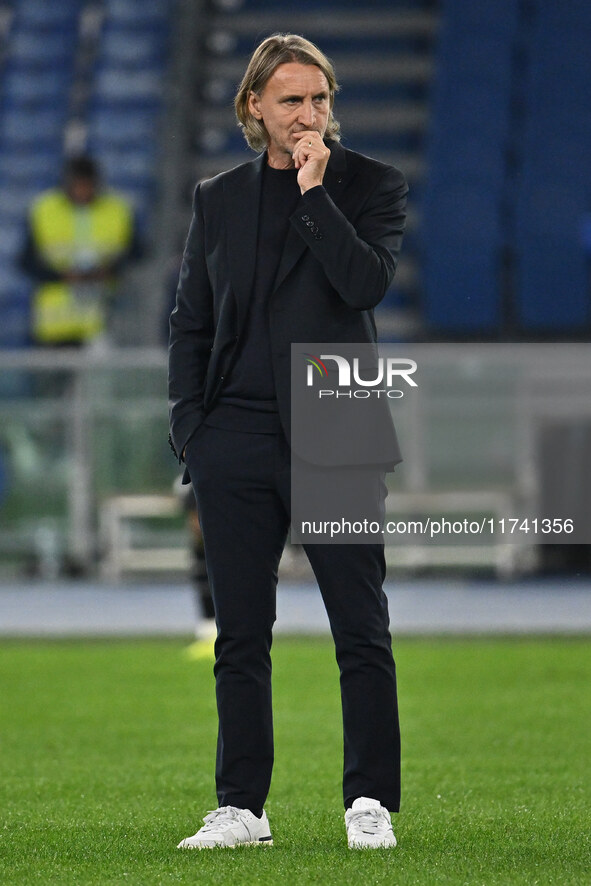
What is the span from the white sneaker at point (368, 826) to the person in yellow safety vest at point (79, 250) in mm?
8895

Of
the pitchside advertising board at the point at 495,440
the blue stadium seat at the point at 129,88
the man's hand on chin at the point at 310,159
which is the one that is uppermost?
the blue stadium seat at the point at 129,88

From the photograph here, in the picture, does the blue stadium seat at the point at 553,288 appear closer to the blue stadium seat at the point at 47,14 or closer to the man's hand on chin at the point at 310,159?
the blue stadium seat at the point at 47,14

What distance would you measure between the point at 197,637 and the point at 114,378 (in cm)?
382

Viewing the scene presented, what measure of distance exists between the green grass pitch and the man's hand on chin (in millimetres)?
1228

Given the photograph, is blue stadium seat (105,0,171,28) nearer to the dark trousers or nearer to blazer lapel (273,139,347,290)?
blazer lapel (273,139,347,290)

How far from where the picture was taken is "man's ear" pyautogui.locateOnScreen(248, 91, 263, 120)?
10.0ft

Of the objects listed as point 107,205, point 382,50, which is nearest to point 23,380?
point 107,205

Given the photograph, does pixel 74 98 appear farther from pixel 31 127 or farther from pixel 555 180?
pixel 555 180

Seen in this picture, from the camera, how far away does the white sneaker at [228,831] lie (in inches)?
118

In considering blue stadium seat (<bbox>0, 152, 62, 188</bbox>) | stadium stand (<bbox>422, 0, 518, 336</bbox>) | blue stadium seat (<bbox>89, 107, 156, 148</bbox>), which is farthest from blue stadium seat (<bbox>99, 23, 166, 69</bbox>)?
stadium stand (<bbox>422, 0, 518, 336</bbox>)

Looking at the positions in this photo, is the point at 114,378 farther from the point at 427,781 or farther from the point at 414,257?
the point at 427,781

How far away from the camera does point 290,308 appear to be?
3.00 m

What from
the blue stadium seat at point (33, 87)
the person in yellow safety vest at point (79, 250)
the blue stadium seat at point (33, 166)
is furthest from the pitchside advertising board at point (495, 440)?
the blue stadium seat at point (33, 87)

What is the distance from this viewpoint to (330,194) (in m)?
3.04
